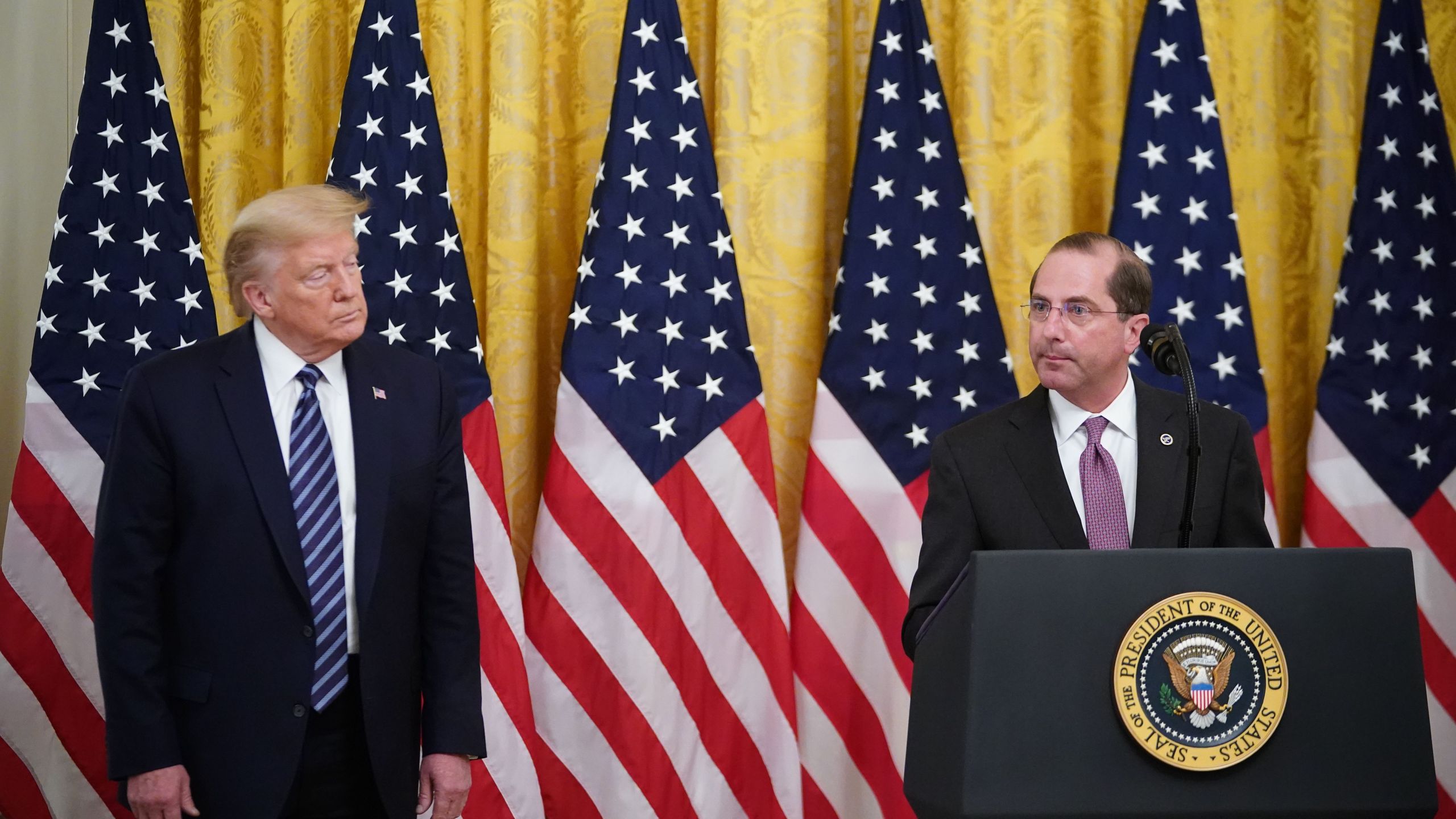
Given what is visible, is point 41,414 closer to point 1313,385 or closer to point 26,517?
point 26,517

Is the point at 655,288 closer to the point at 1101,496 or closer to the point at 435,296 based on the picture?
the point at 435,296

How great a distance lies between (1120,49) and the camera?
3906 mm

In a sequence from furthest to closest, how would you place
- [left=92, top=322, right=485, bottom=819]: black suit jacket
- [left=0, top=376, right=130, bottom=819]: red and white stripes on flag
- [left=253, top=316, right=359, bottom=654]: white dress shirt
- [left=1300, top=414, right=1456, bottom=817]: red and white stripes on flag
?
1. [left=1300, top=414, right=1456, bottom=817]: red and white stripes on flag
2. [left=0, top=376, right=130, bottom=819]: red and white stripes on flag
3. [left=253, top=316, right=359, bottom=654]: white dress shirt
4. [left=92, top=322, right=485, bottom=819]: black suit jacket

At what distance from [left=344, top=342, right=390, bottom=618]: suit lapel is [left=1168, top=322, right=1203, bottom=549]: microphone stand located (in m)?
1.31

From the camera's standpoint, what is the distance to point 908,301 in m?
3.65

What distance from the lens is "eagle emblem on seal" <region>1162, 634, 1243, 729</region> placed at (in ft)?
5.11

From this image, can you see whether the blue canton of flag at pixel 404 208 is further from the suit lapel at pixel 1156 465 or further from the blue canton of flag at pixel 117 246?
the suit lapel at pixel 1156 465

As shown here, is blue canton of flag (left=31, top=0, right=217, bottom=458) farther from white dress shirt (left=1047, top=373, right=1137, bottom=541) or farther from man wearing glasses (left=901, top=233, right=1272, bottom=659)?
white dress shirt (left=1047, top=373, right=1137, bottom=541)

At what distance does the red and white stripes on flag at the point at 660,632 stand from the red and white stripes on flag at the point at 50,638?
3.51 ft

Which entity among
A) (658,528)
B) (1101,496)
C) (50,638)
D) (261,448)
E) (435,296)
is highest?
(435,296)

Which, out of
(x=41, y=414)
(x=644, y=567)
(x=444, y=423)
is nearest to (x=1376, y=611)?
(x=444, y=423)

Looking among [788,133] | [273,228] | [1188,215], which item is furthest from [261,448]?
[1188,215]

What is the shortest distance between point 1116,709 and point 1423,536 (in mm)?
2572

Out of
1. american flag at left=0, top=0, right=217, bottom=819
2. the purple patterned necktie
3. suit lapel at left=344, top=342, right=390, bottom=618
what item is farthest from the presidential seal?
american flag at left=0, top=0, right=217, bottom=819
